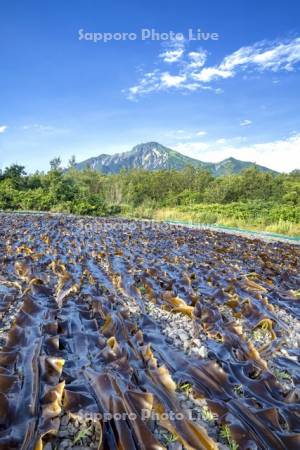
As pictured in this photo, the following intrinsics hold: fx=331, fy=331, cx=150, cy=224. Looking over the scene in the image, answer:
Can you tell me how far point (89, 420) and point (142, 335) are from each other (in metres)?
0.88

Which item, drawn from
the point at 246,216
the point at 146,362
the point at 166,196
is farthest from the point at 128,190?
the point at 146,362

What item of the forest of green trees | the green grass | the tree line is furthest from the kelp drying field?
the tree line

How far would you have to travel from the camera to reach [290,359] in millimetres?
2258

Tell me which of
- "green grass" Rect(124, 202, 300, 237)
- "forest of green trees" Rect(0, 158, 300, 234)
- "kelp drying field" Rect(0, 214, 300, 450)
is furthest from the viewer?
"forest of green trees" Rect(0, 158, 300, 234)

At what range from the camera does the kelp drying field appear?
140cm

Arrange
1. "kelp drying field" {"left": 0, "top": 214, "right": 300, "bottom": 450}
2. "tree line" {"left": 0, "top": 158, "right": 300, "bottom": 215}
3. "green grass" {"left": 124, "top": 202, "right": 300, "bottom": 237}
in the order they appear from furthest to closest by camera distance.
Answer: "tree line" {"left": 0, "top": 158, "right": 300, "bottom": 215} < "green grass" {"left": 124, "top": 202, "right": 300, "bottom": 237} < "kelp drying field" {"left": 0, "top": 214, "right": 300, "bottom": 450}

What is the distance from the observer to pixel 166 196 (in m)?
28.4

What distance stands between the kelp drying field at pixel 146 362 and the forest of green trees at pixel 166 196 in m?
9.89

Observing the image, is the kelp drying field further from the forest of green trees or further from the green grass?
the forest of green trees

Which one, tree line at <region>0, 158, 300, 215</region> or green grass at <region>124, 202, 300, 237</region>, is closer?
green grass at <region>124, 202, 300, 237</region>

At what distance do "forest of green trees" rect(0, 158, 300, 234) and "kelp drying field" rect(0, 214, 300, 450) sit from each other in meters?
9.89

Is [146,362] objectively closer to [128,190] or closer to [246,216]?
[246,216]

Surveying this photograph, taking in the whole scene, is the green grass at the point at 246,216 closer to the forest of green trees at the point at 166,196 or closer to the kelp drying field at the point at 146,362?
the forest of green trees at the point at 166,196

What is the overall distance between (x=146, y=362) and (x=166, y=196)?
87.7 feet
